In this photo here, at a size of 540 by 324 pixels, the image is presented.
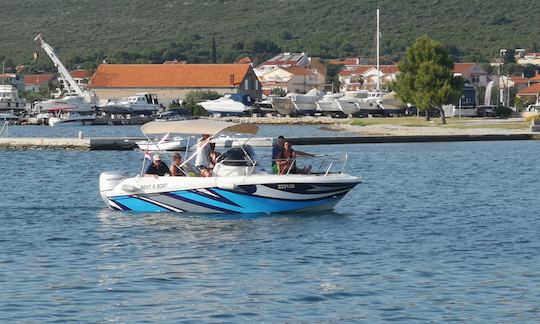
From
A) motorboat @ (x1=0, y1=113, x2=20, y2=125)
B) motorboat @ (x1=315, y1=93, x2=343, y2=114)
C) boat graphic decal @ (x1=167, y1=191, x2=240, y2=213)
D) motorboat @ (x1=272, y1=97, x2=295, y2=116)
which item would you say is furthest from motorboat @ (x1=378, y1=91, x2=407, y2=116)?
boat graphic decal @ (x1=167, y1=191, x2=240, y2=213)

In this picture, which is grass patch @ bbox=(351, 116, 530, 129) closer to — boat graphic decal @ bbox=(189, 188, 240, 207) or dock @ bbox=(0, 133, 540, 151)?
dock @ bbox=(0, 133, 540, 151)

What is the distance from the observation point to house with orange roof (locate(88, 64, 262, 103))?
147m

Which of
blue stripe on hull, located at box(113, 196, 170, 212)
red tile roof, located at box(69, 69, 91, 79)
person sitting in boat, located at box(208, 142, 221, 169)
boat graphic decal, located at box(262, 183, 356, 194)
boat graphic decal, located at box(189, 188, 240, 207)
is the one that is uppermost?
red tile roof, located at box(69, 69, 91, 79)

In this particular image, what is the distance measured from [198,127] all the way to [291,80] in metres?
148

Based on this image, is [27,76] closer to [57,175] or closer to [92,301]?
[57,175]

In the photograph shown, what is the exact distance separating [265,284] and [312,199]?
922 centimetres

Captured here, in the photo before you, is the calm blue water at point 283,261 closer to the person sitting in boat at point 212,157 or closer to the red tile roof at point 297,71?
the person sitting in boat at point 212,157

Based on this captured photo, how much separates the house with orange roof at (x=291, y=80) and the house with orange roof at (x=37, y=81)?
32.4 m

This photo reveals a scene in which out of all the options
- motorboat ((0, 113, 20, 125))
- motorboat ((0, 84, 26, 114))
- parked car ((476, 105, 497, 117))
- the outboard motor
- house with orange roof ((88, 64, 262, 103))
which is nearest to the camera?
the outboard motor

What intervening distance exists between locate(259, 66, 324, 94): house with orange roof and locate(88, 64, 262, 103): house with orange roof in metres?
25.5

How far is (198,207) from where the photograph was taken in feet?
102

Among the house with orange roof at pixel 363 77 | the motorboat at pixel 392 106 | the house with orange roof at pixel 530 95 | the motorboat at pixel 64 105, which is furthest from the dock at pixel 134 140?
the house with orange roof at pixel 363 77

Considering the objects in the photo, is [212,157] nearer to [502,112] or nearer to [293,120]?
[502,112]

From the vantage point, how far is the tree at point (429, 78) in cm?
8800
